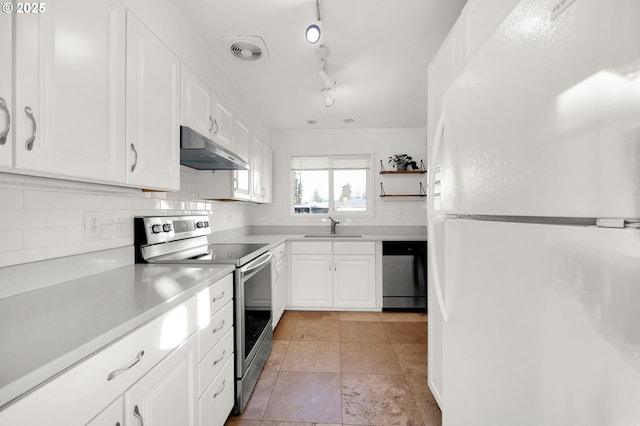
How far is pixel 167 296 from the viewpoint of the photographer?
3.40 ft

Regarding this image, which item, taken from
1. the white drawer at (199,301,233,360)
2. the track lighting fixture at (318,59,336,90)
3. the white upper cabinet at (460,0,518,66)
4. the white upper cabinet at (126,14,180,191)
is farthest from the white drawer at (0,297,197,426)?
the track lighting fixture at (318,59,336,90)

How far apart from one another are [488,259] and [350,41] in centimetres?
184

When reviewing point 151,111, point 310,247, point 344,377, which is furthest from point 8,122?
point 310,247

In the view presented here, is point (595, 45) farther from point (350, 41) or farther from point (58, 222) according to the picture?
point (350, 41)

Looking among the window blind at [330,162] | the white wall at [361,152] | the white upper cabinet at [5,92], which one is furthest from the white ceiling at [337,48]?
the white upper cabinet at [5,92]

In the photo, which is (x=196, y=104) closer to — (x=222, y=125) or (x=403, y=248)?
(x=222, y=125)

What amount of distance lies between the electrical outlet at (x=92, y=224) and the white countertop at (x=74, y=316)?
0.20 meters

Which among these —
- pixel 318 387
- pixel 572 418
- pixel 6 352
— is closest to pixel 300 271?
pixel 318 387

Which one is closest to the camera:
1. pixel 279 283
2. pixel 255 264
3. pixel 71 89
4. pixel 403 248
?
pixel 71 89

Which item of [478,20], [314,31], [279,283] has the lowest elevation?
[279,283]

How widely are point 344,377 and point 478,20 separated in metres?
2.22

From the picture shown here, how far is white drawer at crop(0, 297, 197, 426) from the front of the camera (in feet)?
1.87

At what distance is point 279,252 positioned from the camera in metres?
3.03

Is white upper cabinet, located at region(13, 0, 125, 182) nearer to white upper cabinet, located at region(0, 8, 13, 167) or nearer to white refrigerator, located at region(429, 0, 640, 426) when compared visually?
white upper cabinet, located at region(0, 8, 13, 167)
